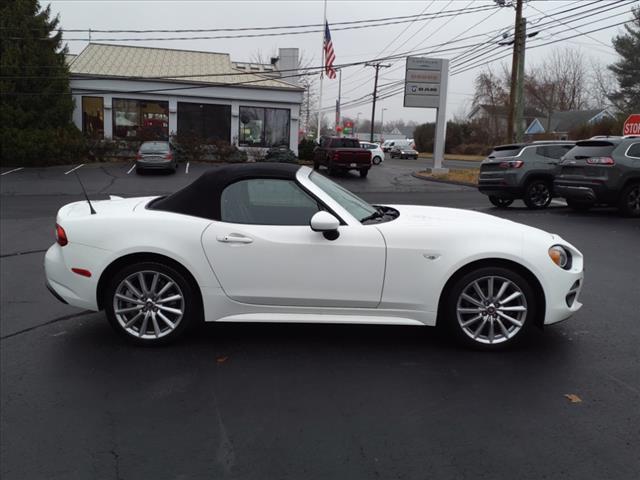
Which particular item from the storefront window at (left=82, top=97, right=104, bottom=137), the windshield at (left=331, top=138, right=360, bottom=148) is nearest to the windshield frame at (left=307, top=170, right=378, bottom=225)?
the windshield at (left=331, top=138, right=360, bottom=148)

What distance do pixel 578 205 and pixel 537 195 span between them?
1.10m

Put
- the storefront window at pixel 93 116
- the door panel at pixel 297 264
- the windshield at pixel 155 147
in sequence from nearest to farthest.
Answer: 1. the door panel at pixel 297 264
2. the windshield at pixel 155 147
3. the storefront window at pixel 93 116

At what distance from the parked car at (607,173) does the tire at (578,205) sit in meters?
0.56

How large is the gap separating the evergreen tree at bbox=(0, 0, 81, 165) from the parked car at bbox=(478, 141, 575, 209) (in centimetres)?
2272

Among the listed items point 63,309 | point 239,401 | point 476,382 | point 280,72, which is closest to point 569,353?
point 476,382

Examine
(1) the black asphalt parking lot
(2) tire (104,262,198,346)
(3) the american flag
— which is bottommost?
(1) the black asphalt parking lot

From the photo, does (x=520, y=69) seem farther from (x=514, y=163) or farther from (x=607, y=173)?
(x=607, y=173)

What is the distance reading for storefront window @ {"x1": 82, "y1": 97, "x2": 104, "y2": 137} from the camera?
108 feet

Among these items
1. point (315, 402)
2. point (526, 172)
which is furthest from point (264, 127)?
point (315, 402)

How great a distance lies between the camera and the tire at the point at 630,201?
1250 centimetres

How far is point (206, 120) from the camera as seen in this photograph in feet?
113

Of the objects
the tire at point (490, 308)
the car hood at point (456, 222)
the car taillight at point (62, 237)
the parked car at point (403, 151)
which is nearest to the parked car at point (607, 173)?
the car hood at point (456, 222)

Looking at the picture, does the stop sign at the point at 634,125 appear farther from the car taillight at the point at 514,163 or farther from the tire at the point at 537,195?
the car taillight at the point at 514,163

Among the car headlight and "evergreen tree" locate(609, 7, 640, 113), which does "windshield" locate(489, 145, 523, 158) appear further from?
"evergreen tree" locate(609, 7, 640, 113)
